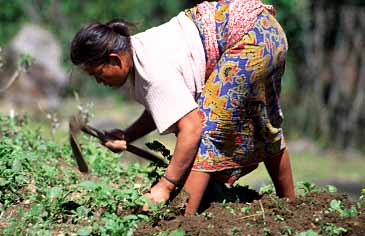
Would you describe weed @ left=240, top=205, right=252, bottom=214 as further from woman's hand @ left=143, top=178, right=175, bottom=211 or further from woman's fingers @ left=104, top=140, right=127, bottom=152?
woman's fingers @ left=104, top=140, right=127, bottom=152

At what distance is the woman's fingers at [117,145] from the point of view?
5.18 meters

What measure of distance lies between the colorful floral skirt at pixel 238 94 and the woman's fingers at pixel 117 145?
0.54 metres

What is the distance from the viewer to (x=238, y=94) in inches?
189

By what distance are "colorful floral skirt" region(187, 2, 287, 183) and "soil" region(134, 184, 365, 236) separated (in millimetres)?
221

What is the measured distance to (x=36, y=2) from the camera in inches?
564

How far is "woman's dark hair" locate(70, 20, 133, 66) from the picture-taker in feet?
15.5

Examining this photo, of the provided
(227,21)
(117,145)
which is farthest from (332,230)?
(117,145)

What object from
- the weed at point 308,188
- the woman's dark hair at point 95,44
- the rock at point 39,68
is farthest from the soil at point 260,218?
the rock at point 39,68

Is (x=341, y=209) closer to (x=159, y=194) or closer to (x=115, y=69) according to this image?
(x=159, y=194)

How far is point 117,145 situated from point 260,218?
0.96 m

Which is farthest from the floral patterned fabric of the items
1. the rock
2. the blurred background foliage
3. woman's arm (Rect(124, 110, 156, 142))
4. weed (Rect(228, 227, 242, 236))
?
the rock

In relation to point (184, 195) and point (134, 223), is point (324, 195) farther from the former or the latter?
point (134, 223)

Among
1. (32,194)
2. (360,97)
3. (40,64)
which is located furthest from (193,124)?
(40,64)

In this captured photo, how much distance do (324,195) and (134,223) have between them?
1235 mm
